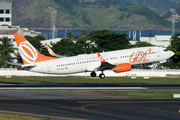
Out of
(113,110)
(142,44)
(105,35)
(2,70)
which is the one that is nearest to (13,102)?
(113,110)

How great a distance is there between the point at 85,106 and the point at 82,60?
21.3 metres

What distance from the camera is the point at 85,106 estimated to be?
145ft

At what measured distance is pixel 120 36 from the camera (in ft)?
410

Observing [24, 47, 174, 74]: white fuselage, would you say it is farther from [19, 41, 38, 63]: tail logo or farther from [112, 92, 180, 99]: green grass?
[112, 92, 180, 99]: green grass

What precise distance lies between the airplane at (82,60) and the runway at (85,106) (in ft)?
21.2

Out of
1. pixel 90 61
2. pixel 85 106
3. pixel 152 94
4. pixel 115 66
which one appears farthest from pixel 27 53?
pixel 152 94

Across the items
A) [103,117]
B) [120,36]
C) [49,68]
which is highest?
[120,36]

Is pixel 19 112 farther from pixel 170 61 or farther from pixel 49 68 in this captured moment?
pixel 170 61

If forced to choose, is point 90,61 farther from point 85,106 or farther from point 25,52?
point 85,106

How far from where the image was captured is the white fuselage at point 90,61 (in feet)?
208

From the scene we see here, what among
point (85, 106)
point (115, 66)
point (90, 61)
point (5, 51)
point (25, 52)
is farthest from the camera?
point (5, 51)

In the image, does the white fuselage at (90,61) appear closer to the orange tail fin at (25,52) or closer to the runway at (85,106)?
the orange tail fin at (25,52)

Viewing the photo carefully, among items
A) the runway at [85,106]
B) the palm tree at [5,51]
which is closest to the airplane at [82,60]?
the runway at [85,106]

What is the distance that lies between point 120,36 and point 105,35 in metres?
5.49
